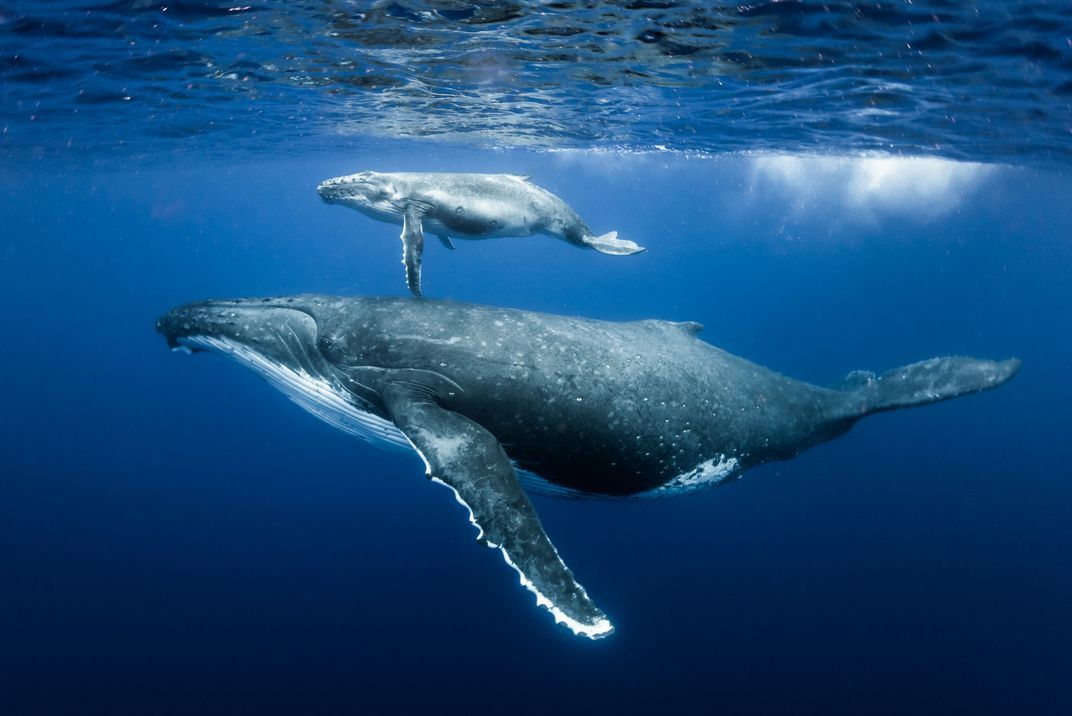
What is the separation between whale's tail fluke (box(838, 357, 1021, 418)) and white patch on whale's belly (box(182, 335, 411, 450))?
258 inches

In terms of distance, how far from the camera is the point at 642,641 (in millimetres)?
14258

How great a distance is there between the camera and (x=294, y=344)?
6.32 meters

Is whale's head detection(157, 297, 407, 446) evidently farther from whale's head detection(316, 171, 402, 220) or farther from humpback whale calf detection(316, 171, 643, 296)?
whale's head detection(316, 171, 402, 220)

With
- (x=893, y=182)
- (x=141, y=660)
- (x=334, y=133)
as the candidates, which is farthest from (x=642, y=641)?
(x=893, y=182)

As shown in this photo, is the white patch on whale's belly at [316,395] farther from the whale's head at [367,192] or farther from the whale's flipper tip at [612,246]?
the whale's flipper tip at [612,246]

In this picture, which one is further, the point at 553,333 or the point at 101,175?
the point at 101,175

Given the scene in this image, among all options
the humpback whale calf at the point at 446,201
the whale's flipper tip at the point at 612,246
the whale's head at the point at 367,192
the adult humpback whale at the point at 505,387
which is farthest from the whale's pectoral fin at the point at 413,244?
the whale's flipper tip at the point at 612,246

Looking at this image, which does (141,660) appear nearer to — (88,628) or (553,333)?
(88,628)

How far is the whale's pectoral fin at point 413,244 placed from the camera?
812 cm

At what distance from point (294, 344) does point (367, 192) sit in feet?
12.3

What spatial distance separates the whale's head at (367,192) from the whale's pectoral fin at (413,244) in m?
0.30

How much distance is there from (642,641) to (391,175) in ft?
39.2

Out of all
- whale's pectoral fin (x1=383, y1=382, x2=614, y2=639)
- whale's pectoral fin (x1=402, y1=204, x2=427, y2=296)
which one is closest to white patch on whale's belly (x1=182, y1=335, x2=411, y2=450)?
whale's pectoral fin (x1=383, y1=382, x2=614, y2=639)

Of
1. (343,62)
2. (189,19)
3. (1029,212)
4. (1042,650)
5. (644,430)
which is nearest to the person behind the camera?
(644,430)
